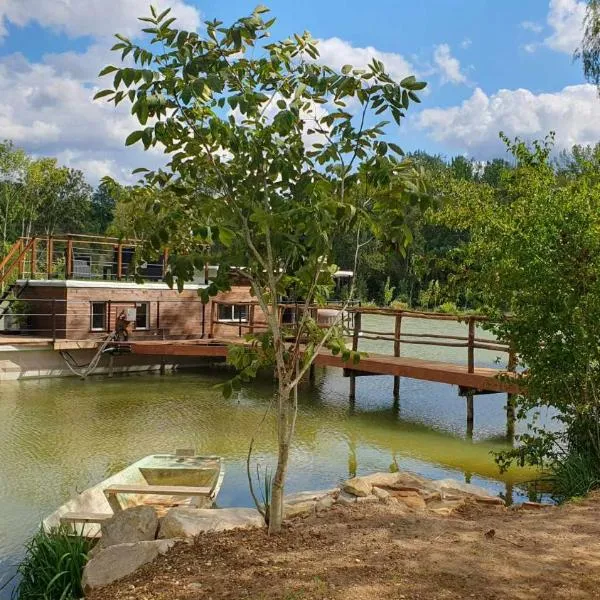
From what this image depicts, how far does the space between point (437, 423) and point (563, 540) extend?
7.92 m

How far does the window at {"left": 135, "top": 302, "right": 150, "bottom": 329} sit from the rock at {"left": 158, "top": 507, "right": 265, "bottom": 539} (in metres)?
14.4

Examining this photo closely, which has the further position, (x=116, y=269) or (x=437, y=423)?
(x=116, y=269)

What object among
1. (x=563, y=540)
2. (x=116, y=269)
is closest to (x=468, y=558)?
(x=563, y=540)

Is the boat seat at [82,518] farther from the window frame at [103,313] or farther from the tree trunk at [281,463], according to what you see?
the window frame at [103,313]

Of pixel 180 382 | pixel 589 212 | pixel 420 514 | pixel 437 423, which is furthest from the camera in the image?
pixel 180 382

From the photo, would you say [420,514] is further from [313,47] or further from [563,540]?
[313,47]

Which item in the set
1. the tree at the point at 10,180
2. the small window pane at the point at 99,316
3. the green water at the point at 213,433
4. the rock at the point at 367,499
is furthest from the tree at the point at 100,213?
the rock at the point at 367,499

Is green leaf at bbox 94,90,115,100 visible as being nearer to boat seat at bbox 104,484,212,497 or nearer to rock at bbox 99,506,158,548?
rock at bbox 99,506,158,548

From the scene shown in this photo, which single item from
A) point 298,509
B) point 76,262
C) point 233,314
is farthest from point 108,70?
point 233,314

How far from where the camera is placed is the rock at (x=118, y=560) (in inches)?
161

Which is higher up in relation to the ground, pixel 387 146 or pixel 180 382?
pixel 387 146

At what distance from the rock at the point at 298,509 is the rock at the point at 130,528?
1.08 metres

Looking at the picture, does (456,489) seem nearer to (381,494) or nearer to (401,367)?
(381,494)

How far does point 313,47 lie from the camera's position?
4301 mm
